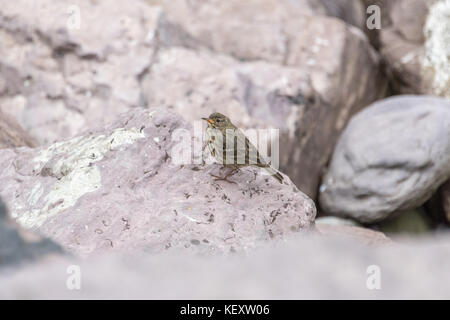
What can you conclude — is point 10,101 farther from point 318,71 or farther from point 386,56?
point 386,56

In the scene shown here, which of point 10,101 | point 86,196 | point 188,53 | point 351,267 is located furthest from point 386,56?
point 351,267

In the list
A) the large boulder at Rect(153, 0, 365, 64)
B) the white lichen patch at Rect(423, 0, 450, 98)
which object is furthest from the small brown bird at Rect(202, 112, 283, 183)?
the white lichen patch at Rect(423, 0, 450, 98)

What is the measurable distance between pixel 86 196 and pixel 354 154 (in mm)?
3521

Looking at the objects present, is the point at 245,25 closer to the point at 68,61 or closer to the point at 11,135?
the point at 68,61

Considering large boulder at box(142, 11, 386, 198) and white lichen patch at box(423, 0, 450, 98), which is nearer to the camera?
large boulder at box(142, 11, 386, 198)

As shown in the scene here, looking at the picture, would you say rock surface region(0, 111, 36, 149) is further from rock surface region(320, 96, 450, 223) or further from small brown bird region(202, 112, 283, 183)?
rock surface region(320, 96, 450, 223)

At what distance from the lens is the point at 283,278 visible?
158 cm

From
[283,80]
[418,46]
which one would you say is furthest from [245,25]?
[418,46]

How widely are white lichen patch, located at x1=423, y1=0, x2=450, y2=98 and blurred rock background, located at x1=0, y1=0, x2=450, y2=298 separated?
1 centimetres

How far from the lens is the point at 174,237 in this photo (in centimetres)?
296

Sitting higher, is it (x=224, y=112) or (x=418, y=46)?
(x=418, y=46)

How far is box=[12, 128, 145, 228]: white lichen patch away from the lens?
3252 mm

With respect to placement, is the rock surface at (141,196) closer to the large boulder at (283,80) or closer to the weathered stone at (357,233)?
the weathered stone at (357,233)

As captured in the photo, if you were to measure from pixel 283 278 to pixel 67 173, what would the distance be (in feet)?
7.09
